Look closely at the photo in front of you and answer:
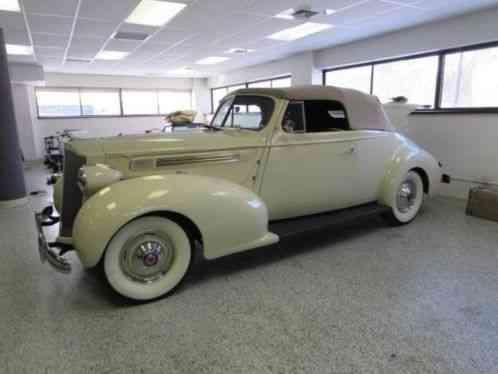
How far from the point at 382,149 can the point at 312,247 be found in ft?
4.48

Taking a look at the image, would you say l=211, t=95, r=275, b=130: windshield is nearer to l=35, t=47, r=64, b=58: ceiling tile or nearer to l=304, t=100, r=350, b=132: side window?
l=304, t=100, r=350, b=132: side window

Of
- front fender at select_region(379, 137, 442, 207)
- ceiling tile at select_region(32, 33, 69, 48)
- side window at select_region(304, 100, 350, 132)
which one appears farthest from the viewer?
ceiling tile at select_region(32, 33, 69, 48)

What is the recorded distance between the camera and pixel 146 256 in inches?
93.1

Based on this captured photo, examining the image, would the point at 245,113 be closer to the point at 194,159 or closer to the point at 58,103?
the point at 194,159

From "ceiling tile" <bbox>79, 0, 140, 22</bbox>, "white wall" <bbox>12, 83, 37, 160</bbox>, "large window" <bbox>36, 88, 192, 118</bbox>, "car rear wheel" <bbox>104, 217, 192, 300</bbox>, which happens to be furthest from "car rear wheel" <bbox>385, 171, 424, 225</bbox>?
"large window" <bbox>36, 88, 192, 118</bbox>

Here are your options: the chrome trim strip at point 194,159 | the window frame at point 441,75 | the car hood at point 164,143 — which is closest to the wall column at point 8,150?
the car hood at point 164,143

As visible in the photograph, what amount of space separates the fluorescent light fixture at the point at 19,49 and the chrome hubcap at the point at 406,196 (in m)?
7.65

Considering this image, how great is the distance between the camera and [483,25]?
4.76 metres

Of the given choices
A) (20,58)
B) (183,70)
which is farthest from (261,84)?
(20,58)

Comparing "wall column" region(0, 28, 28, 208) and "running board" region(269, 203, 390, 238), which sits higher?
"wall column" region(0, 28, 28, 208)

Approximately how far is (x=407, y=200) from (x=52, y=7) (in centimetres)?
528

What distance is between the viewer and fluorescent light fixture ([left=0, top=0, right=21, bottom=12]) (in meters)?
4.40

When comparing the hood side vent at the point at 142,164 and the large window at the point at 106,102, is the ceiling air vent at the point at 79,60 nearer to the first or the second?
the large window at the point at 106,102

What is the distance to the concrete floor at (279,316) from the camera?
5.98 feet
